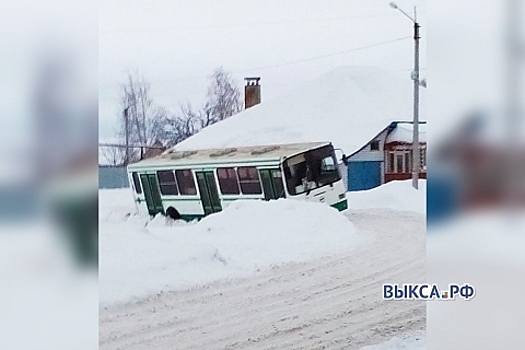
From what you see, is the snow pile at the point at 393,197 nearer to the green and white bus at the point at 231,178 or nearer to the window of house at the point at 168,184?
the green and white bus at the point at 231,178

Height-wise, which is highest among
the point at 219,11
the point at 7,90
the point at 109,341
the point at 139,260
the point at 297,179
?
the point at 219,11

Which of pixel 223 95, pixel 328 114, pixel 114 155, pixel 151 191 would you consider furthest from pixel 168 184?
pixel 328 114

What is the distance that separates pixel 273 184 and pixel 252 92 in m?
0.32

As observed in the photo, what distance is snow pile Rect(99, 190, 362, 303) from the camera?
222cm

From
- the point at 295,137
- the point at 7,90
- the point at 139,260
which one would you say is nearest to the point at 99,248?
the point at 139,260

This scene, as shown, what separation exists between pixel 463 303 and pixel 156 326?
105 centimetres

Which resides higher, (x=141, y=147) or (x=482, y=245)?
(x=141, y=147)

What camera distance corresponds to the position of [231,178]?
223 centimetres

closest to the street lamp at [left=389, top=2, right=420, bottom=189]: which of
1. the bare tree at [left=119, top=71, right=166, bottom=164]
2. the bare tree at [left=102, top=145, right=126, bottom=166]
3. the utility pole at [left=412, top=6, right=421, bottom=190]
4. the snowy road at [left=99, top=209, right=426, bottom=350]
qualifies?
the utility pole at [left=412, top=6, right=421, bottom=190]

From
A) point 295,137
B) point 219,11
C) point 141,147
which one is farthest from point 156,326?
point 219,11

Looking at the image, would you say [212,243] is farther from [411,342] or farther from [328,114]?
[411,342]

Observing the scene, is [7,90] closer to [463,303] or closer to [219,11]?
[219,11]

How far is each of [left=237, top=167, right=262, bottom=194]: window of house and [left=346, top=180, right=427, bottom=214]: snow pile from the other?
313 mm

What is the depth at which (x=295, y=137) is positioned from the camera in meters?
2.22
